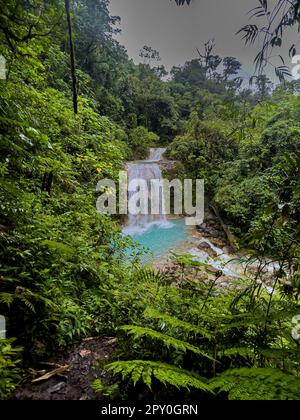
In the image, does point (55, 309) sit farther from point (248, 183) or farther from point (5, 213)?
point (248, 183)

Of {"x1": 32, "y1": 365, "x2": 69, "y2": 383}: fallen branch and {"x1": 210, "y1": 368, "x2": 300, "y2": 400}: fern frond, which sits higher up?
{"x1": 210, "y1": 368, "x2": 300, "y2": 400}: fern frond

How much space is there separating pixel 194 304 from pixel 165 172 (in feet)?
42.4

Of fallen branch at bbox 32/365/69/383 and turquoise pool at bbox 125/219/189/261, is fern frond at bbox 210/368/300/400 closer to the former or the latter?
fallen branch at bbox 32/365/69/383

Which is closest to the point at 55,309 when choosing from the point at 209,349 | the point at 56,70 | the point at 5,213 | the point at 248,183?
the point at 5,213

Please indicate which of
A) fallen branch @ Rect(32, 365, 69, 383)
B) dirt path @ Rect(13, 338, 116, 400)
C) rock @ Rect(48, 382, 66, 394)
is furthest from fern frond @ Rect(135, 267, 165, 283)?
rock @ Rect(48, 382, 66, 394)

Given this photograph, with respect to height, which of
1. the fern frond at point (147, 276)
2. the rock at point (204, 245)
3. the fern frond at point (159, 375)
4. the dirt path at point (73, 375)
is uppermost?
the fern frond at point (159, 375)

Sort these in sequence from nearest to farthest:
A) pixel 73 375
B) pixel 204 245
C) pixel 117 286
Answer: pixel 73 375 < pixel 117 286 < pixel 204 245

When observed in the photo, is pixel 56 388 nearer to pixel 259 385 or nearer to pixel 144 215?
pixel 259 385

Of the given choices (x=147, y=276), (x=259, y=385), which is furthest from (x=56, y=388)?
(x=147, y=276)

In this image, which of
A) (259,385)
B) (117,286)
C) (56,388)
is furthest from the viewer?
(117,286)

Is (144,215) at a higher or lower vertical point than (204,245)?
higher

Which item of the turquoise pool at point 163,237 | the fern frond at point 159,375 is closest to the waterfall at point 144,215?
the turquoise pool at point 163,237

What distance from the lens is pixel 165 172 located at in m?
14.7

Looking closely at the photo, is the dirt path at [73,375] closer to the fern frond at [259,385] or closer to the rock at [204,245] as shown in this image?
the fern frond at [259,385]
